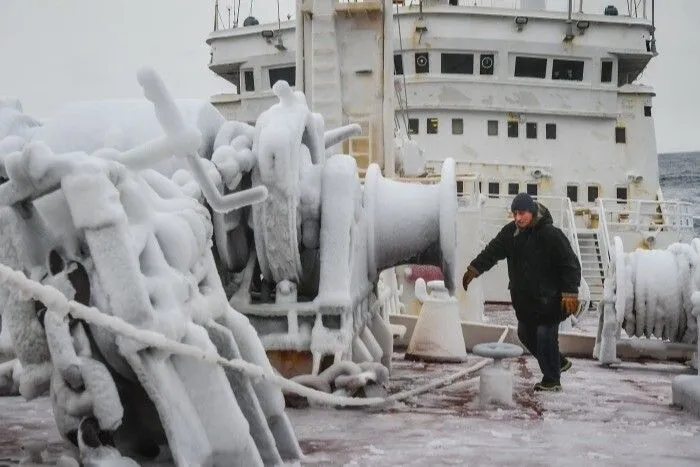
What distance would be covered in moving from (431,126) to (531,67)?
2549 millimetres

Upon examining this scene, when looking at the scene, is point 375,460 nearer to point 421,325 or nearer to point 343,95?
point 421,325

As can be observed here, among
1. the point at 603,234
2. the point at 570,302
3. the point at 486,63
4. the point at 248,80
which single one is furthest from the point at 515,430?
the point at 248,80

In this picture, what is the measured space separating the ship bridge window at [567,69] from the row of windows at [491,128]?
1.09m

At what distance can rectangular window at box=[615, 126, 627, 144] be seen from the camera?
826 inches

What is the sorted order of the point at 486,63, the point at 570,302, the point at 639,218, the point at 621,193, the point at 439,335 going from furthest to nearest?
the point at 621,193, the point at 486,63, the point at 639,218, the point at 439,335, the point at 570,302

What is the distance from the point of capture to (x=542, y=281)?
6.10 meters

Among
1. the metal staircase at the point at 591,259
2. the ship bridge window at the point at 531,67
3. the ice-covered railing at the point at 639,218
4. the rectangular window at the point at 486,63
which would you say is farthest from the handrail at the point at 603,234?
the rectangular window at the point at 486,63

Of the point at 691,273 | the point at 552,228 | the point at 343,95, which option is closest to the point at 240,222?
the point at 552,228

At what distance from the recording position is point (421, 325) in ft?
26.3

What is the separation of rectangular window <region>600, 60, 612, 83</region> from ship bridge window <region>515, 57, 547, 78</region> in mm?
1303

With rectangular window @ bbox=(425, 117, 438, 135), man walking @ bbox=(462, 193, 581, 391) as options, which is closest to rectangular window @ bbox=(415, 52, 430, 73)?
rectangular window @ bbox=(425, 117, 438, 135)

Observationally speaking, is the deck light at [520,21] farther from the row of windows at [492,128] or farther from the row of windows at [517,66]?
the row of windows at [492,128]

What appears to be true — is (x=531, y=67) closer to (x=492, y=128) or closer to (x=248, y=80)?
(x=492, y=128)

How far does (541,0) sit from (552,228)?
18.1 meters
